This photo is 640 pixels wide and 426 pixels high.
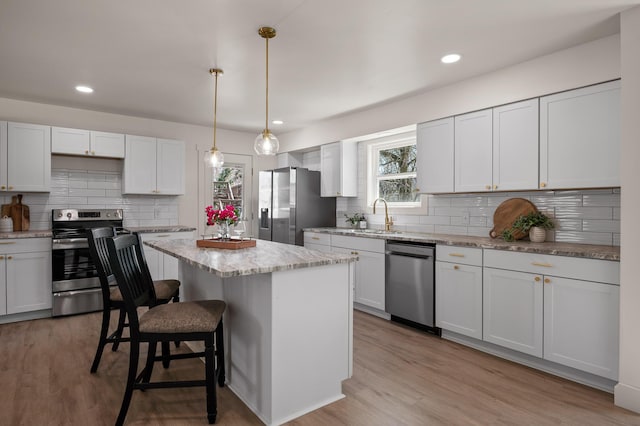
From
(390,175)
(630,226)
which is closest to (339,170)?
(390,175)

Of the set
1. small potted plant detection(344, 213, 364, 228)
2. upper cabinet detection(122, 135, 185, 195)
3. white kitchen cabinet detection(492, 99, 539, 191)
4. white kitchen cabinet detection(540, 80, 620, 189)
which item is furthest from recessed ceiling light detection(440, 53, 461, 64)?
upper cabinet detection(122, 135, 185, 195)

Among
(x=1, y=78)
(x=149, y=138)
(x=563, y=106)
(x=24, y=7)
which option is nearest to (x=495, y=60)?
(x=563, y=106)

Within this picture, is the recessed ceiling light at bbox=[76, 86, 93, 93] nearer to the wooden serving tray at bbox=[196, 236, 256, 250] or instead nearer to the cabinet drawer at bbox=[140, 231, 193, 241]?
the cabinet drawer at bbox=[140, 231, 193, 241]

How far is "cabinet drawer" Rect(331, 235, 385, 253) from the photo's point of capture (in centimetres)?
391

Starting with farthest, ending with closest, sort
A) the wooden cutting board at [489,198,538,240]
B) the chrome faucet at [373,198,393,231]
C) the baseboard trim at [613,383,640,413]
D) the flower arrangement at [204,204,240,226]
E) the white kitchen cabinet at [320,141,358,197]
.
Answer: the white kitchen cabinet at [320,141,358,197], the chrome faucet at [373,198,393,231], the wooden cutting board at [489,198,538,240], the flower arrangement at [204,204,240,226], the baseboard trim at [613,383,640,413]

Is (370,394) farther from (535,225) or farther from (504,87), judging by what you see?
(504,87)

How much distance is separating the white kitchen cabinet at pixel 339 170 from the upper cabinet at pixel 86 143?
8.79ft

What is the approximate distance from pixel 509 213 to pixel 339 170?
2269 mm

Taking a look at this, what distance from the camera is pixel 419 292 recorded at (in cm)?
349

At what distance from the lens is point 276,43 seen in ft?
9.09

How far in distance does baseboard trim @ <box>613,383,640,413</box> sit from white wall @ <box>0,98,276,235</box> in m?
5.01

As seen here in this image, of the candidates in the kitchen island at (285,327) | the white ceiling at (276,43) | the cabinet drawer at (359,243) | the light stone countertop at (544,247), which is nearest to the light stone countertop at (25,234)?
the white ceiling at (276,43)

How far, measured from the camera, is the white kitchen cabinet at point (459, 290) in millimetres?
3047

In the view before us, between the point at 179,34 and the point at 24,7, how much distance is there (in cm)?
90
